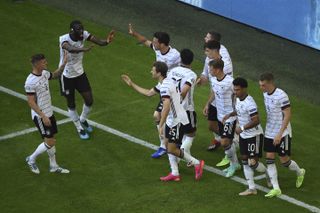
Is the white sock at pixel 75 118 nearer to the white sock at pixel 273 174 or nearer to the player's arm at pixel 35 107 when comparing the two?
the player's arm at pixel 35 107

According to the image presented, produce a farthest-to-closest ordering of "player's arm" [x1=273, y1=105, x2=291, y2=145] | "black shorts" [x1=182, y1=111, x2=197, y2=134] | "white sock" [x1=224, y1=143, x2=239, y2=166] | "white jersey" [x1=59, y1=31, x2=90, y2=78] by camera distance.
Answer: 1. "white jersey" [x1=59, y1=31, x2=90, y2=78]
2. "black shorts" [x1=182, y1=111, x2=197, y2=134]
3. "white sock" [x1=224, y1=143, x2=239, y2=166]
4. "player's arm" [x1=273, y1=105, x2=291, y2=145]

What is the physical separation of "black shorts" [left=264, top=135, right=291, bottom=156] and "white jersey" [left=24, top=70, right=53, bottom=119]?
3.85 meters

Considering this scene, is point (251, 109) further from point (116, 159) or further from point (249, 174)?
point (116, 159)

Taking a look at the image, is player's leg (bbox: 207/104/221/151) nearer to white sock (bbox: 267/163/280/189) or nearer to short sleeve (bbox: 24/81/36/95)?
white sock (bbox: 267/163/280/189)

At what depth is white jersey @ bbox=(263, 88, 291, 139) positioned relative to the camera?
44.6 feet

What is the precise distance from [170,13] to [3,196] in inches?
437

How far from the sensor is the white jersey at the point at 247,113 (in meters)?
13.7

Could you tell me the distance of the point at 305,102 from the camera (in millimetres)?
18531

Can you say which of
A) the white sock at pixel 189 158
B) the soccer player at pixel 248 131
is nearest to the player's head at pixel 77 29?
the white sock at pixel 189 158

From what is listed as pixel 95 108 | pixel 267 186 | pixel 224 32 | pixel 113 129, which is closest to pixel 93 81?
pixel 95 108

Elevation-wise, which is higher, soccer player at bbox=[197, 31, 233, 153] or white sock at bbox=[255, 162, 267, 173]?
soccer player at bbox=[197, 31, 233, 153]

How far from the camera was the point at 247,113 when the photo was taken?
1375cm

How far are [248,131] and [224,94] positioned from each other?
0.91 m

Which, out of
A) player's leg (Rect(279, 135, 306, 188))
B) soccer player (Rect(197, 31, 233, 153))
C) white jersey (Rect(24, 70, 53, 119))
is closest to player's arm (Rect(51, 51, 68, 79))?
white jersey (Rect(24, 70, 53, 119))
